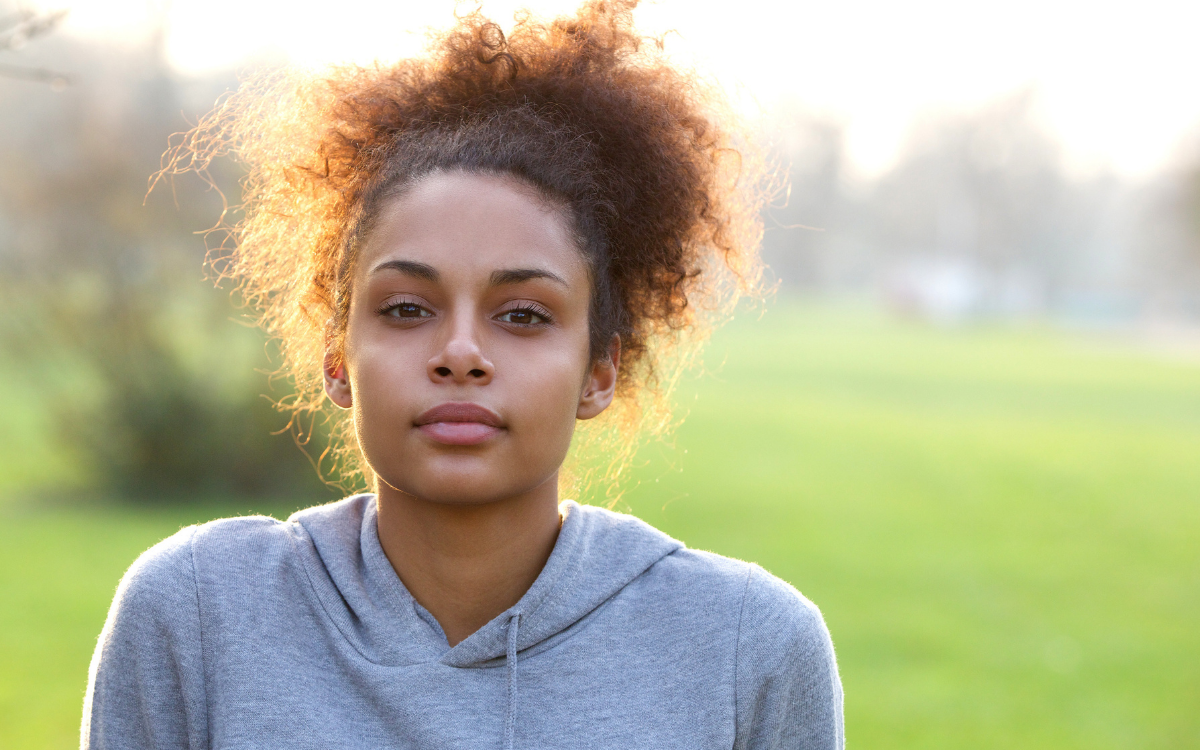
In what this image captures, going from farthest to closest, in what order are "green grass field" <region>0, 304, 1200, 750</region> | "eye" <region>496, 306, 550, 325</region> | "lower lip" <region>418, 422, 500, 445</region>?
"green grass field" <region>0, 304, 1200, 750</region> → "eye" <region>496, 306, 550, 325</region> → "lower lip" <region>418, 422, 500, 445</region>

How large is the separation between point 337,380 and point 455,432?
1.44 ft

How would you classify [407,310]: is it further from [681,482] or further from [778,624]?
[681,482]

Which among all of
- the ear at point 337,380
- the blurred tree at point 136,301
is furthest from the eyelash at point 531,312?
the blurred tree at point 136,301

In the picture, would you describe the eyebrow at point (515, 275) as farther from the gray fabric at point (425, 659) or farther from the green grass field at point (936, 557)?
the green grass field at point (936, 557)

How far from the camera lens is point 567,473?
8.84 feet

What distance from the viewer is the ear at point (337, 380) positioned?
2.25 meters

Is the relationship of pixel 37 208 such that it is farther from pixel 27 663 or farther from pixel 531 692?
pixel 531 692

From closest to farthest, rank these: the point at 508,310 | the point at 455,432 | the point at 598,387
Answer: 1. the point at 455,432
2. the point at 508,310
3. the point at 598,387

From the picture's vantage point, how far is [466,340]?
1958mm

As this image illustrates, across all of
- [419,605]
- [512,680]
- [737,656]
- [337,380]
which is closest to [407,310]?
[337,380]

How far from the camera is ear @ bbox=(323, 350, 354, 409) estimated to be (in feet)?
7.38

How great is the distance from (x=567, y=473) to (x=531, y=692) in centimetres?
76

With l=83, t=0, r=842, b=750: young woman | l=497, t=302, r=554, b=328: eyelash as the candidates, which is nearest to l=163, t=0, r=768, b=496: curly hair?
l=83, t=0, r=842, b=750: young woman

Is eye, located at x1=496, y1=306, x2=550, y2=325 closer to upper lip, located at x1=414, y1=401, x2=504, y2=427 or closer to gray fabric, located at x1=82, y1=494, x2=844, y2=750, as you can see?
upper lip, located at x1=414, y1=401, x2=504, y2=427
